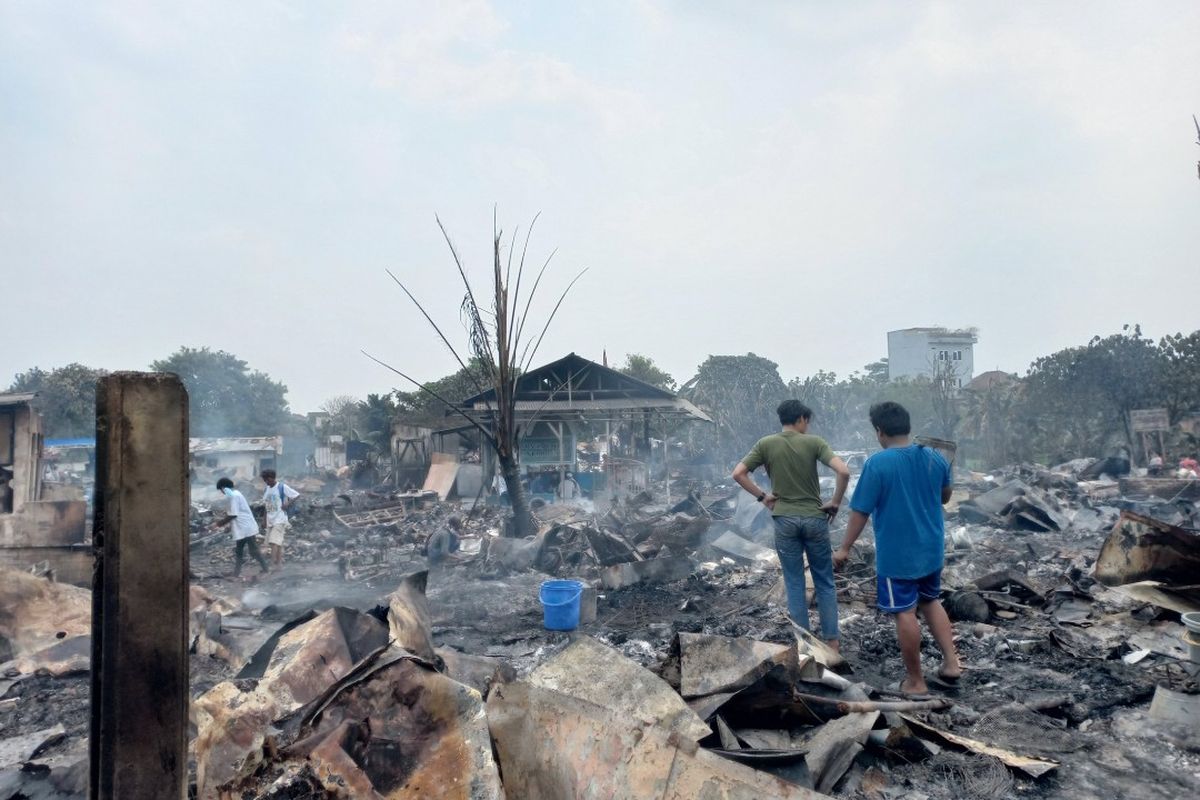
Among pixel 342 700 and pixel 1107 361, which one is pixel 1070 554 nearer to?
pixel 342 700

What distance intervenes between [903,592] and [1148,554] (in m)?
2.94

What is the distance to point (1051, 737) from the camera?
3.47 meters

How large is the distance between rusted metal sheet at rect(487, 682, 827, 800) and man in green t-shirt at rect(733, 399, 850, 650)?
2.53 metres

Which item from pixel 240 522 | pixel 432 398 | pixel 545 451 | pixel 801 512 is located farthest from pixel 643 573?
pixel 432 398

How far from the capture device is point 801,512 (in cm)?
490

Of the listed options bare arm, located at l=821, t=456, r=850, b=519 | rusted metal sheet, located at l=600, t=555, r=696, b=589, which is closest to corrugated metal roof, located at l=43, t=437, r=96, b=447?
rusted metal sheet, located at l=600, t=555, r=696, b=589

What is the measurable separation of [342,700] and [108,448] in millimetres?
1152

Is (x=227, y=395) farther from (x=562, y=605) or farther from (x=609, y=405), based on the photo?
(x=562, y=605)

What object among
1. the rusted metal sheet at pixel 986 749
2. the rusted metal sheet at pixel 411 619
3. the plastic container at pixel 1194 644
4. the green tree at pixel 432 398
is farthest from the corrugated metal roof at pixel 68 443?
the plastic container at pixel 1194 644

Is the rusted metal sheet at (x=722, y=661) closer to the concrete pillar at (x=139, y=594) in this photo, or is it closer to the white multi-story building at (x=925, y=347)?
the concrete pillar at (x=139, y=594)

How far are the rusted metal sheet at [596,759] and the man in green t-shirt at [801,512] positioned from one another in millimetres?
2533

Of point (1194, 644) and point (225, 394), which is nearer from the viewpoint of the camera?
point (1194, 644)

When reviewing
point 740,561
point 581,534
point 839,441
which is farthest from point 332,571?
point 839,441

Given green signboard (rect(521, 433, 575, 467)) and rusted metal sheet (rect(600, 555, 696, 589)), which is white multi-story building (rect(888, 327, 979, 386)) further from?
rusted metal sheet (rect(600, 555, 696, 589))
